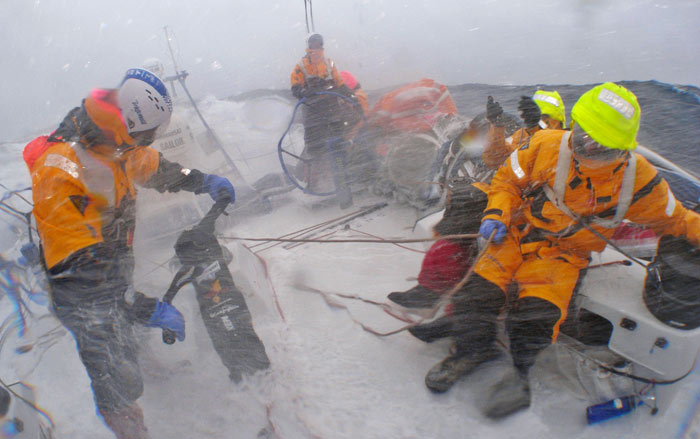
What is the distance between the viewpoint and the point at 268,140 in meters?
5.86

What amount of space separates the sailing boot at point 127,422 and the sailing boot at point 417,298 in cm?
143

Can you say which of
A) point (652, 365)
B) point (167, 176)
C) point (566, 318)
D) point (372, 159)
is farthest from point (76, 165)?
point (372, 159)

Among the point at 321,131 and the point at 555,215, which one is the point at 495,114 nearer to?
the point at 555,215

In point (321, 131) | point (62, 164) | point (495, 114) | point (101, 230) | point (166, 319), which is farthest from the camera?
point (321, 131)

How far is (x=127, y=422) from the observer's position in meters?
1.71

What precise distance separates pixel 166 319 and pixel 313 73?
420cm

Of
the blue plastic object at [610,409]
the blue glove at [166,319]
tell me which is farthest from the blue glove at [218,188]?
the blue plastic object at [610,409]

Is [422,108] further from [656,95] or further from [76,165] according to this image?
[656,95]

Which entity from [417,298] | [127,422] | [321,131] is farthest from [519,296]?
[321,131]

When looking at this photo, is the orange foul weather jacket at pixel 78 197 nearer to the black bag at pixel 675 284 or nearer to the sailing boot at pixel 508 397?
the sailing boot at pixel 508 397

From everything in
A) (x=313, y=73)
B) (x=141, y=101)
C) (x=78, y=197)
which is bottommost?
(x=313, y=73)

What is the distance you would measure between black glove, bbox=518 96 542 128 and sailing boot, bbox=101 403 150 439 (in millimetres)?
3182

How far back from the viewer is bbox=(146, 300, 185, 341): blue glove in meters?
1.76

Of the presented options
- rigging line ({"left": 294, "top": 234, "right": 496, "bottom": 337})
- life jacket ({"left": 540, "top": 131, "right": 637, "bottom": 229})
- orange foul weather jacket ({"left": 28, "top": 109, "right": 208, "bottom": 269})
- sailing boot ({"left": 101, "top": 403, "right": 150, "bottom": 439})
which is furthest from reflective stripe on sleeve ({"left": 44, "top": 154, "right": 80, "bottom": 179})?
life jacket ({"left": 540, "top": 131, "right": 637, "bottom": 229})
